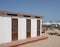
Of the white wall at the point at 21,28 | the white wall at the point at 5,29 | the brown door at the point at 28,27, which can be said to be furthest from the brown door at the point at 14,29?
the brown door at the point at 28,27

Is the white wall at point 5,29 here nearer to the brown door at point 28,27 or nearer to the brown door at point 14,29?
the brown door at point 14,29

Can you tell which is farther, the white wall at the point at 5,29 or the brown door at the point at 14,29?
the brown door at the point at 14,29

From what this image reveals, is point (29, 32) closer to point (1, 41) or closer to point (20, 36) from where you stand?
point (20, 36)

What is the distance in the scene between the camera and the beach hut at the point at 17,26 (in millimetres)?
14094

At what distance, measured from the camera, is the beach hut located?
14094 mm

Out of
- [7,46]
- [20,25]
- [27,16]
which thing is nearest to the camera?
[7,46]

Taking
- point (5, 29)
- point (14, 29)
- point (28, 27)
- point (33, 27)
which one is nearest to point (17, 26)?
point (14, 29)

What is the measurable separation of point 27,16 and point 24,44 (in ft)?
13.8

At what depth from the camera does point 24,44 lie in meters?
14.4

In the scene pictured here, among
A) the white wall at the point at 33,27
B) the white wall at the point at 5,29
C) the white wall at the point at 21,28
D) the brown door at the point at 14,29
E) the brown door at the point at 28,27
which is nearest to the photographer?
the white wall at the point at 5,29

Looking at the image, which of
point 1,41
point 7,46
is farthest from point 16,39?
point 7,46

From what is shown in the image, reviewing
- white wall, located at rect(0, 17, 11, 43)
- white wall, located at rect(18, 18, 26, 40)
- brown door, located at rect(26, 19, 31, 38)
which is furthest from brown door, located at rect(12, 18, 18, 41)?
brown door, located at rect(26, 19, 31, 38)

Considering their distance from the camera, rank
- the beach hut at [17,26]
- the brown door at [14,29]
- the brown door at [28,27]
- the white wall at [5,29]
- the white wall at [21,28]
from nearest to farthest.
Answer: the white wall at [5,29]
the beach hut at [17,26]
the brown door at [14,29]
the white wall at [21,28]
the brown door at [28,27]

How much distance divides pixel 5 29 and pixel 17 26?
78.6 inches
